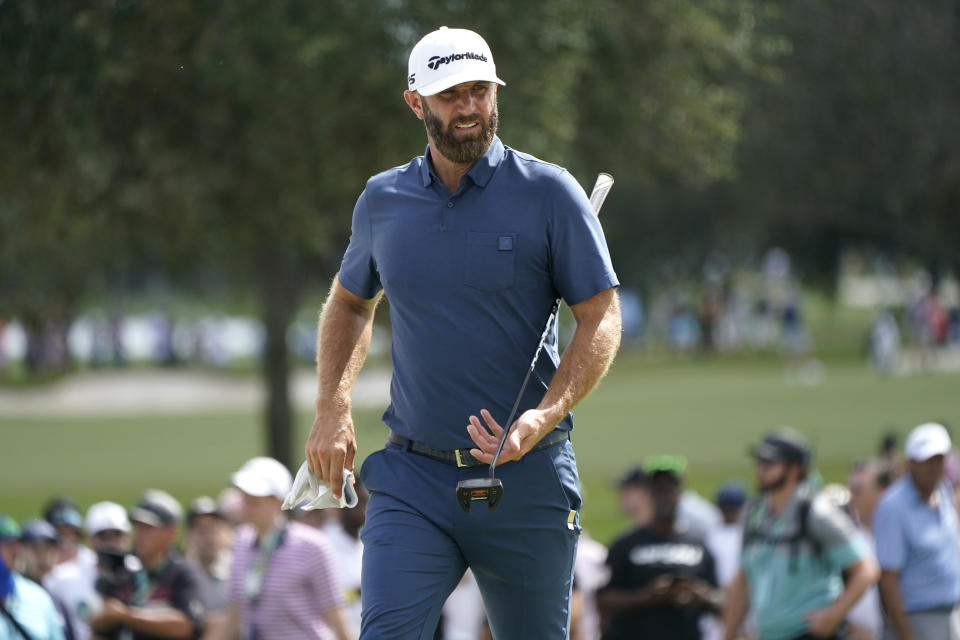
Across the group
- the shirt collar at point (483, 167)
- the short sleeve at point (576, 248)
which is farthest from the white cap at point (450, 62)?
the short sleeve at point (576, 248)

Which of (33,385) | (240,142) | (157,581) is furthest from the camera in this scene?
(33,385)

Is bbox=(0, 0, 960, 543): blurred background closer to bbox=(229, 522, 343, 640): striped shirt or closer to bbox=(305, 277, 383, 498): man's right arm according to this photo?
bbox=(229, 522, 343, 640): striped shirt

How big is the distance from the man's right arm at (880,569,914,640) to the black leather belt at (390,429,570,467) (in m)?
4.79

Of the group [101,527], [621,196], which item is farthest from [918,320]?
[101,527]

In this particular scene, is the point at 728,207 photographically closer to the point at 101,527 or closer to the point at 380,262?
the point at 101,527

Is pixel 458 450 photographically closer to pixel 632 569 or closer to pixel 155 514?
pixel 632 569

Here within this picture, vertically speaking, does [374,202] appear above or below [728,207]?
below

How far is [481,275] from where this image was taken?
464 cm

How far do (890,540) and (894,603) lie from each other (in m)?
0.36

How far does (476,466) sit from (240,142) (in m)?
11.6

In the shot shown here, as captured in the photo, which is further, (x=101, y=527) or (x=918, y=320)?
(x=918, y=320)

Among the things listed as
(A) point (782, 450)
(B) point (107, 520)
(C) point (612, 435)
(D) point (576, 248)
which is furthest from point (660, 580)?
(C) point (612, 435)

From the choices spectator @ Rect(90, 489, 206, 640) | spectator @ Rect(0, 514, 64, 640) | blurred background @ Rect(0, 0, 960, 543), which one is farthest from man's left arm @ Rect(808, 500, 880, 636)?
blurred background @ Rect(0, 0, 960, 543)

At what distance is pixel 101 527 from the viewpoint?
31.0ft
